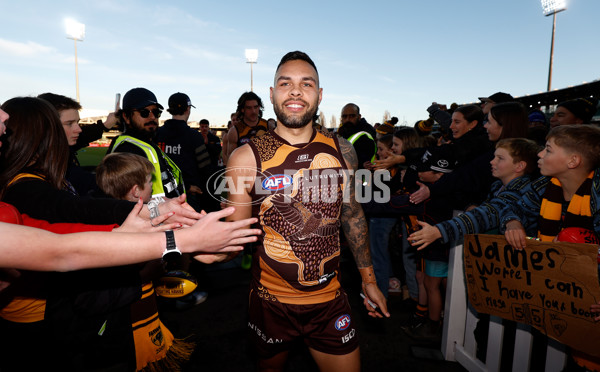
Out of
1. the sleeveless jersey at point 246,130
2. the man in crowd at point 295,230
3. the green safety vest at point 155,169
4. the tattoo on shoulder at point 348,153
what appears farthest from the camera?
the sleeveless jersey at point 246,130

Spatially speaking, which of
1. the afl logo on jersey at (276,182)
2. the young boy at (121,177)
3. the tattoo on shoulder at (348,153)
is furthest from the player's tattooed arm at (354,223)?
the young boy at (121,177)

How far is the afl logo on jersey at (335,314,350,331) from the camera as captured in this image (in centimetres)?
217

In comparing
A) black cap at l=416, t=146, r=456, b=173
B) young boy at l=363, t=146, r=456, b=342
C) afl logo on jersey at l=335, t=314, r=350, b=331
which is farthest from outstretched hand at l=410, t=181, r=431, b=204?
afl logo on jersey at l=335, t=314, r=350, b=331

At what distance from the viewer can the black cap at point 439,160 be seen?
3609mm

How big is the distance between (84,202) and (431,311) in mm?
3766

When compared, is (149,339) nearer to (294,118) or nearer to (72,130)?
(294,118)

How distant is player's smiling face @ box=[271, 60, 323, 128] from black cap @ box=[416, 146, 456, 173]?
1.99 metres

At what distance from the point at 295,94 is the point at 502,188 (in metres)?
2.12

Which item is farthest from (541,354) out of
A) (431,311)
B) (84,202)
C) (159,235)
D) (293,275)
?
(84,202)

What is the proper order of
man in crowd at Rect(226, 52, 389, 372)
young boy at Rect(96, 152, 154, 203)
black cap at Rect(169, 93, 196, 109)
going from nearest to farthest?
man in crowd at Rect(226, 52, 389, 372), young boy at Rect(96, 152, 154, 203), black cap at Rect(169, 93, 196, 109)

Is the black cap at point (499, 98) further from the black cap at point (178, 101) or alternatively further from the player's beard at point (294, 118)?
the black cap at point (178, 101)

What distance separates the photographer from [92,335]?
1.91 m

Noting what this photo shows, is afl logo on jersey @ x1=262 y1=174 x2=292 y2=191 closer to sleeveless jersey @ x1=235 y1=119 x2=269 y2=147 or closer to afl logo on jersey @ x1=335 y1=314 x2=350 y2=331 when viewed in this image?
afl logo on jersey @ x1=335 y1=314 x2=350 y2=331

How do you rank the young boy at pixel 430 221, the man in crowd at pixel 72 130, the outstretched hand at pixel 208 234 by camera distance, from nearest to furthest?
the outstretched hand at pixel 208 234
the man in crowd at pixel 72 130
the young boy at pixel 430 221
